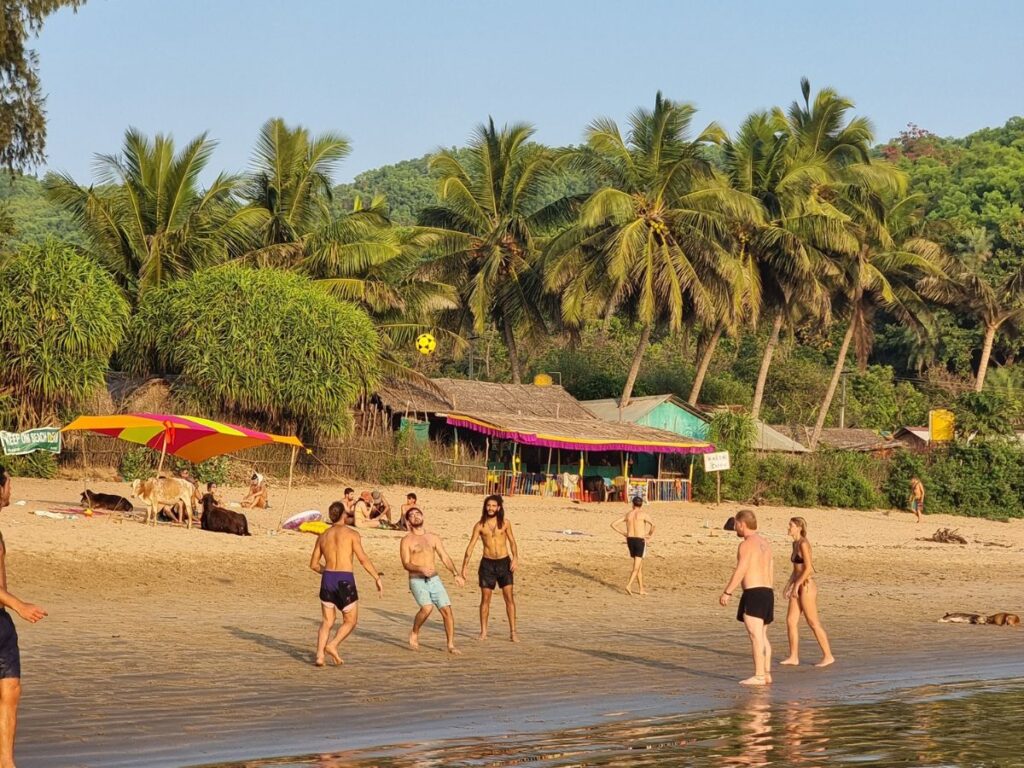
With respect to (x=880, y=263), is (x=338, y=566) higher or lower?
lower

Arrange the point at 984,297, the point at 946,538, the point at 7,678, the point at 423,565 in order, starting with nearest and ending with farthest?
the point at 7,678 < the point at 423,565 < the point at 946,538 < the point at 984,297

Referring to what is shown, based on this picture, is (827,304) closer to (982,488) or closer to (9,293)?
(982,488)

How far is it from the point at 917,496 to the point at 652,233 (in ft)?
33.1

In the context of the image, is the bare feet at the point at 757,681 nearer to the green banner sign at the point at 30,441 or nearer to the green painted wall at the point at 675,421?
the green banner sign at the point at 30,441

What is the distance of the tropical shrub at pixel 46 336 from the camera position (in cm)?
2775

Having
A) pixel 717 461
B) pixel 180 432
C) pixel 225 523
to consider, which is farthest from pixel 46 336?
pixel 717 461

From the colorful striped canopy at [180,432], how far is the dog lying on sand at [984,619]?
1036 cm

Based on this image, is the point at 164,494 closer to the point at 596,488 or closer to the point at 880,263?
the point at 596,488

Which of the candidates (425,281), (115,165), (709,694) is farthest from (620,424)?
(709,694)

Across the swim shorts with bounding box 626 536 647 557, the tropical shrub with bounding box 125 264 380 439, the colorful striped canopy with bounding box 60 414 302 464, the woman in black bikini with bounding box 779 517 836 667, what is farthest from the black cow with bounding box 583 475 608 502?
the woman in black bikini with bounding box 779 517 836 667

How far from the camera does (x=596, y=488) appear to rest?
33594 mm

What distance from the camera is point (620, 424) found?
36531mm

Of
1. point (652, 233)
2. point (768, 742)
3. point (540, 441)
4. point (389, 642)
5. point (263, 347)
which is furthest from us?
point (652, 233)

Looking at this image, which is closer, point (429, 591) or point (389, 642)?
point (429, 591)
